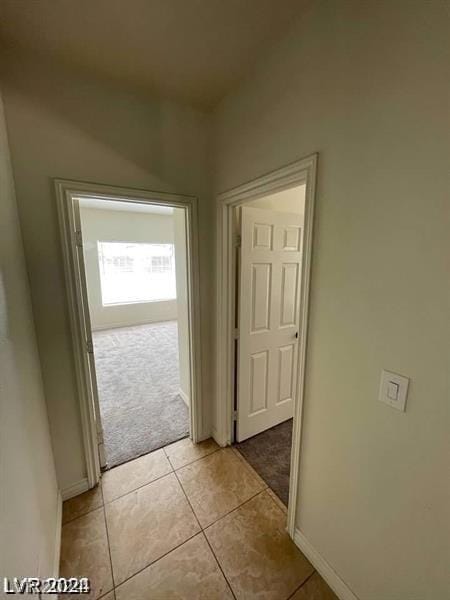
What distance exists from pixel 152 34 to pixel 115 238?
483 cm

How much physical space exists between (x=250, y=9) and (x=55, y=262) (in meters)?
1.62

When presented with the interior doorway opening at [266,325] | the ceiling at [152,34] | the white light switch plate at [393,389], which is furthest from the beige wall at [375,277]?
the interior doorway opening at [266,325]

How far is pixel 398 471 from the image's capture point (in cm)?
92

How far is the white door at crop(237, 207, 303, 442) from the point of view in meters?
1.95

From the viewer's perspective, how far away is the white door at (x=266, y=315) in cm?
195

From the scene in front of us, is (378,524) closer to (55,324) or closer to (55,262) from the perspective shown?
(55,324)

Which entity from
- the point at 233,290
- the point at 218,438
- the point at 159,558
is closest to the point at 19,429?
the point at 159,558

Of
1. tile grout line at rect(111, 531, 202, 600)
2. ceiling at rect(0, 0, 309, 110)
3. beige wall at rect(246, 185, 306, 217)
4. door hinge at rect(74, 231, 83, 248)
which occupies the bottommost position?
tile grout line at rect(111, 531, 202, 600)

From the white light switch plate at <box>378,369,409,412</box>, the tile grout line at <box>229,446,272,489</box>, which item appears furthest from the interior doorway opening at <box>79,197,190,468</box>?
the white light switch plate at <box>378,369,409,412</box>

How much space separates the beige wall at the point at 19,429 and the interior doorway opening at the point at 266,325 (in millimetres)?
1324

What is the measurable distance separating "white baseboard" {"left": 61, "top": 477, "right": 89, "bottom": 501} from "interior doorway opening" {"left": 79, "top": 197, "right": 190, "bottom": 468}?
0.63 ft

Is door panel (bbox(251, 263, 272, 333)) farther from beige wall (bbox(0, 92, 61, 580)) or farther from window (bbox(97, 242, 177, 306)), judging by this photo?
window (bbox(97, 242, 177, 306))

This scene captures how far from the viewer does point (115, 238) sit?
5.51 metres

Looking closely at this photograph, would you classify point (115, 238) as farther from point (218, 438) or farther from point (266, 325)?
point (218, 438)
